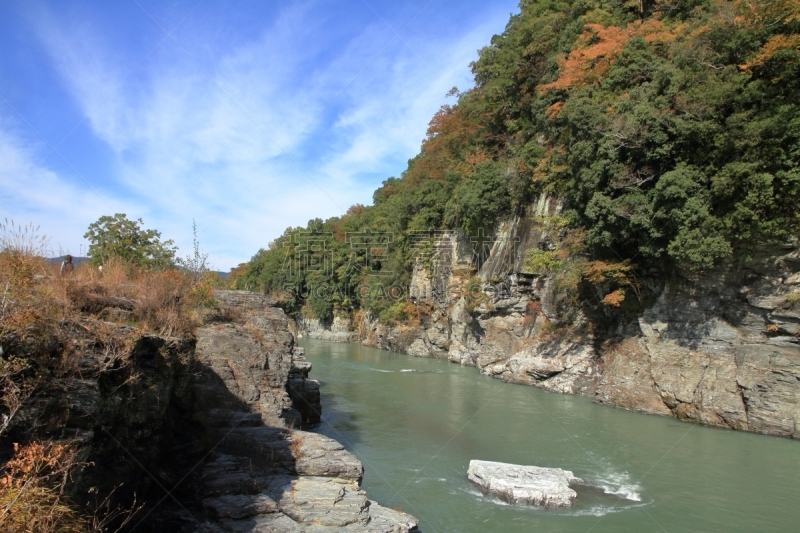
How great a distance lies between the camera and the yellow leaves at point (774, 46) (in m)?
14.1

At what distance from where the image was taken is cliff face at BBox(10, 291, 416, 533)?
4.76m

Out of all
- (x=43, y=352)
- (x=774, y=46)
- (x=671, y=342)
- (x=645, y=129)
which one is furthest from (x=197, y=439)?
(x=774, y=46)

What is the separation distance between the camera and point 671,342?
17.4 metres

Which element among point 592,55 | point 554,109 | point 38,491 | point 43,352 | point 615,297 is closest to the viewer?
point 38,491

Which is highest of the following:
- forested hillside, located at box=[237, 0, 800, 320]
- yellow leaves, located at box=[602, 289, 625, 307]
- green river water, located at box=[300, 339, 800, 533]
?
forested hillside, located at box=[237, 0, 800, 320]

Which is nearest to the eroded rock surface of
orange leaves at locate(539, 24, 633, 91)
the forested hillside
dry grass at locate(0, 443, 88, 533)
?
dry grass at locate(0, 443, 88, 533)

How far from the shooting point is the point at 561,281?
21156 mm

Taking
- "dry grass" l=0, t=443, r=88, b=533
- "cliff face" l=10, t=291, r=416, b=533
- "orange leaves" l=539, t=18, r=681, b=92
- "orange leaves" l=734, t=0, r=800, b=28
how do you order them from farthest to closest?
1. "orange leaves" l=539, t=18, r=681, b=92
2. "orange leaves" l=734, t=0, r=800, b=28
3. "cliff face" l=10, t=291, r=416, b=533
4. "dry grass" l=0, t=443, r=88, b=533

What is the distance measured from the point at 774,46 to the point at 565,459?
12.5 meters

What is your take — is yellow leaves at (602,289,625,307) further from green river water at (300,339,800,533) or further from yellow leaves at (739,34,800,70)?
yellow leaves at (739,34,800,70)

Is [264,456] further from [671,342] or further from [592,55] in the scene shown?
[592,55]

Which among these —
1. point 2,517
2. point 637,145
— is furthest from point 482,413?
point 2,517

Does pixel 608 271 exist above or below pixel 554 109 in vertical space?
below

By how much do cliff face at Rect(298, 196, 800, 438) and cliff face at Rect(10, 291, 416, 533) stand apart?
12377mm
